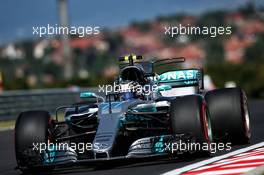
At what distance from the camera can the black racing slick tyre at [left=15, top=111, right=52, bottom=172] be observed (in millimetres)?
10414

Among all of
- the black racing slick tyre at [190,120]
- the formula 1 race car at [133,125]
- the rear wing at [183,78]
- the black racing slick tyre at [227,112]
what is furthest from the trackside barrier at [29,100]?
the black racing slick tyre at [190,120]

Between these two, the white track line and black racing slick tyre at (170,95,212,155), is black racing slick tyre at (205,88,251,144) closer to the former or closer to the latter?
the white track line

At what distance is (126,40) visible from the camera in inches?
2408

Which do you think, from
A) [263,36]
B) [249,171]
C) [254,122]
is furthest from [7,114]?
[263,36]

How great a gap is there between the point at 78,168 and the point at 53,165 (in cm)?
70

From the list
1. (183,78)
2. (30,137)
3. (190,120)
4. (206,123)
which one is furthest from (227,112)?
(30,137)

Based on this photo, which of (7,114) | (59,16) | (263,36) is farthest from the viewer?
(263,36)

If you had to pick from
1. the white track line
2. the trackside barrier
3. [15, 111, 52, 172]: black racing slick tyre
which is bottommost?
the white track line

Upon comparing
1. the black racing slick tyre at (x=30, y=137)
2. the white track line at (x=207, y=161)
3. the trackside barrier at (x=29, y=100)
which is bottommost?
the white track line at (x=207, y=161)

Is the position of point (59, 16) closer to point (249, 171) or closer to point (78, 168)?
point (78, 168)

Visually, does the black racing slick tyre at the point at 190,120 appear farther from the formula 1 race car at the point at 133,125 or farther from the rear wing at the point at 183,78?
the rear wing at the point at 183,78

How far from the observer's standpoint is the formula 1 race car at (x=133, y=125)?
10320 millimetres

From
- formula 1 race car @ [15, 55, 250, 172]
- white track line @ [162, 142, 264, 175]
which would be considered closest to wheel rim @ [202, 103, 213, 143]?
formula 1 race car @ [15, 55, 250, 172]

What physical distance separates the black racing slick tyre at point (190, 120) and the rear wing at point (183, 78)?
2.39m
